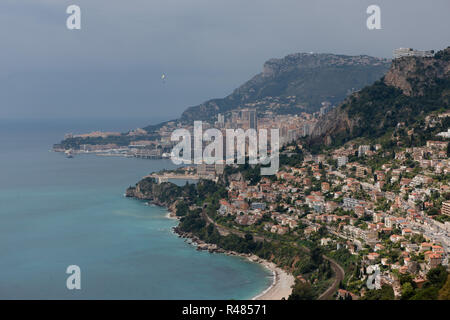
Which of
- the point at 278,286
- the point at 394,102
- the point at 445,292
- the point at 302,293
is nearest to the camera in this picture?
the point at 445,292

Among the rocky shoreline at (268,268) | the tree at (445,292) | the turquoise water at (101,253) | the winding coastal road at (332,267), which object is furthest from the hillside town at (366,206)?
the turquoise water at (101,253)

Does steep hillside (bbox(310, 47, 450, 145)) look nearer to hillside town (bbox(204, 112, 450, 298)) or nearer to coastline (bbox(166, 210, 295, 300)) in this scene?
hillside town (bbox(204, 112, 450, 298))

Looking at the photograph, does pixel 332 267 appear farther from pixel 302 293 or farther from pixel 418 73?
pixel 418 73

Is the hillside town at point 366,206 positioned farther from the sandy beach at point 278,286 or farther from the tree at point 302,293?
the sandy beach at point 278,286

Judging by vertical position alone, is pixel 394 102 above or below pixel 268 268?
above

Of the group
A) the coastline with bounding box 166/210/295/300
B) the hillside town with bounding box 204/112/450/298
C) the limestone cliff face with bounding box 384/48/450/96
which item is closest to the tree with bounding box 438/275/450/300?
the hillside town with bounding box 204/112/450/298

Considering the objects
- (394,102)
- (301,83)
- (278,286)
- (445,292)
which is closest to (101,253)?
(278,286)

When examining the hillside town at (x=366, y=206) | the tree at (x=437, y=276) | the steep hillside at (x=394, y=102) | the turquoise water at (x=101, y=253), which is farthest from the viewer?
the steep hillside at (x=394, y=102)
